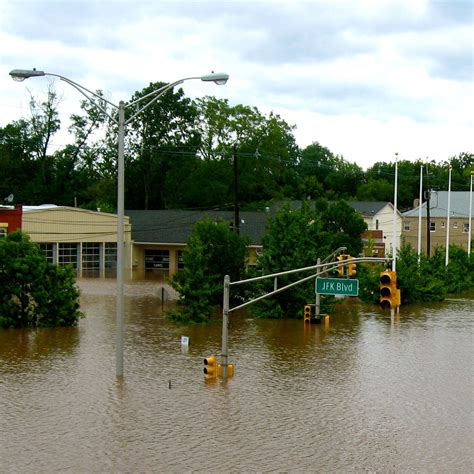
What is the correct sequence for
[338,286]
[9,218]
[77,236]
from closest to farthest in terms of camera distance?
1. [338,286]
2. [9,218]
3. [77,236]

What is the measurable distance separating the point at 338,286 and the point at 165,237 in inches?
1745

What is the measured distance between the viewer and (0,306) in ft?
118

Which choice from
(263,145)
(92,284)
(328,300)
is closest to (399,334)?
(328,300)

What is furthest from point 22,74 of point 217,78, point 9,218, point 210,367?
point 9,218

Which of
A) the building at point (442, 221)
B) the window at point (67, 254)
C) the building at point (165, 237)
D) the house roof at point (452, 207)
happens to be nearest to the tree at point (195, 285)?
the window at point (67, 254)

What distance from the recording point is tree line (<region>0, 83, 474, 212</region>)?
89188mm

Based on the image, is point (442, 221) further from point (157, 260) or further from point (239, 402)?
point (239, 402)

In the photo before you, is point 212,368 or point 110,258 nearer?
point 212,368

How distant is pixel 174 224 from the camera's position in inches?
2965

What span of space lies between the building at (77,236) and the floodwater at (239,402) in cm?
2485

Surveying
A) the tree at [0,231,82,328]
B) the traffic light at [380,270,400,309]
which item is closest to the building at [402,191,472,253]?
the tree at [0,231,82,328]

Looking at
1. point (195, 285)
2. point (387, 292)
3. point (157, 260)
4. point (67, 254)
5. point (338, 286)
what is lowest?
point (157, 260)

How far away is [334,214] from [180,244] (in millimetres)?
14549

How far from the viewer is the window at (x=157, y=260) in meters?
74.0
